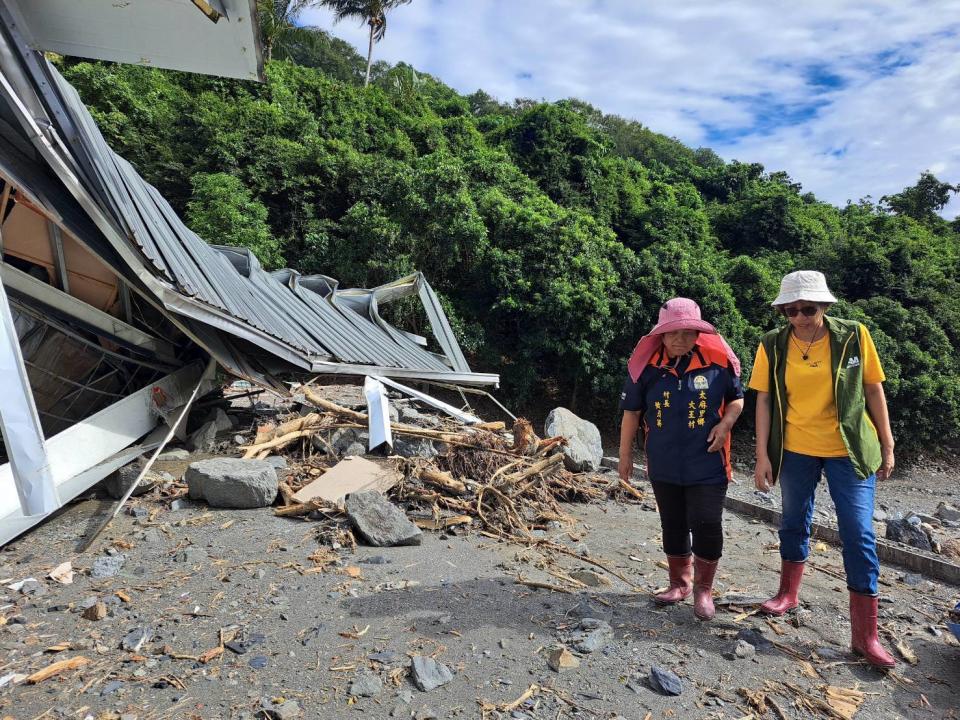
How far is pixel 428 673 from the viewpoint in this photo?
8.33 feet

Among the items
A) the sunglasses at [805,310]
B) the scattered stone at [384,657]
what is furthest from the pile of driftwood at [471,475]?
the sunglasses at [805,310]

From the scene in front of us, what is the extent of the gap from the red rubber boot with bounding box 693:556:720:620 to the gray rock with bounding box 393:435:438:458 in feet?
10.3

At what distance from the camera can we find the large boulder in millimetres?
6293

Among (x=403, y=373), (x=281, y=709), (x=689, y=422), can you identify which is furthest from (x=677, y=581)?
(x=403, y=373)

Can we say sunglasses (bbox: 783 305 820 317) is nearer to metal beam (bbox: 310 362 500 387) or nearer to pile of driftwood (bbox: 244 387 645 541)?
pile of driftwood (bbox: 244 387 645 541)

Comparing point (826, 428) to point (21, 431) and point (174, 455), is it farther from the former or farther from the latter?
point (174, 455)

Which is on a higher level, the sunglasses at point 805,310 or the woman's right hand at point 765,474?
the sunglasses at point 805,310

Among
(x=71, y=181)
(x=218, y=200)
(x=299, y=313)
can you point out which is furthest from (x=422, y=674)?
(x=218, y=200)

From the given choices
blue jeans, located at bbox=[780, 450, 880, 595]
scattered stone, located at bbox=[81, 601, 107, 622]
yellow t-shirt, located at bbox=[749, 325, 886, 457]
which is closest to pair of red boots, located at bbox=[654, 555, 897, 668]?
blue jeans, located at bbox=[780, 450, 880, 595]

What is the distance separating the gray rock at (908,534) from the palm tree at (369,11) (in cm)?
2708

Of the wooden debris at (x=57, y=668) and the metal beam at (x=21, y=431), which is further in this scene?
the metal beam at (x=21, y=431)

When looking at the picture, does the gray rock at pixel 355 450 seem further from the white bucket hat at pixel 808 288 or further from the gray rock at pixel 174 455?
the white bucket hat at pixel 808 288

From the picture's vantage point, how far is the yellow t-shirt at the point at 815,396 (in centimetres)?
284

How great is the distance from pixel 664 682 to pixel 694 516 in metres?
0.84
